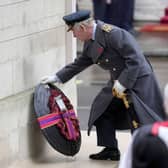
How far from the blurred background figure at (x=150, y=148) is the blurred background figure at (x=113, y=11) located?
40.7ft

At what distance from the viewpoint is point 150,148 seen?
3.60 meters

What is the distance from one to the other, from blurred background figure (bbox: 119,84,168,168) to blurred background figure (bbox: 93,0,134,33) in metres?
12.4

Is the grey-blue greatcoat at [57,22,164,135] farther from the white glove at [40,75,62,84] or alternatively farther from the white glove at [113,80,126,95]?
the white glove at [40,75,62,84]

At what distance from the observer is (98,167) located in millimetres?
7039

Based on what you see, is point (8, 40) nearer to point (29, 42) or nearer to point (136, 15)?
point (29, 42)

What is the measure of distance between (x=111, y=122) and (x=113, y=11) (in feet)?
30.3

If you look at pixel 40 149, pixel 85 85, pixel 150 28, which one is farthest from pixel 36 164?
pixel 150 28

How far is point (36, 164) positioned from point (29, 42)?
3.49 ft

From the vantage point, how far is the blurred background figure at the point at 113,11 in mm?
16062

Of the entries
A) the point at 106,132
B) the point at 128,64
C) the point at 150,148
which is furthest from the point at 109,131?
the point at 150,148

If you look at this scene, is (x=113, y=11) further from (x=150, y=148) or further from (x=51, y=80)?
(x=150, y=148)

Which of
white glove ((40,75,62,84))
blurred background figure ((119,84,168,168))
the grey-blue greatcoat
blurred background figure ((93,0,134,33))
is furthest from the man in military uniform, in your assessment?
blurred background figure ((93,0,134,33))

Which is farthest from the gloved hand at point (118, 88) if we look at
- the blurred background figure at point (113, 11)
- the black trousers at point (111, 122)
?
the blurred background figure at point (113, 11)

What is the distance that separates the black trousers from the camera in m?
6.95
